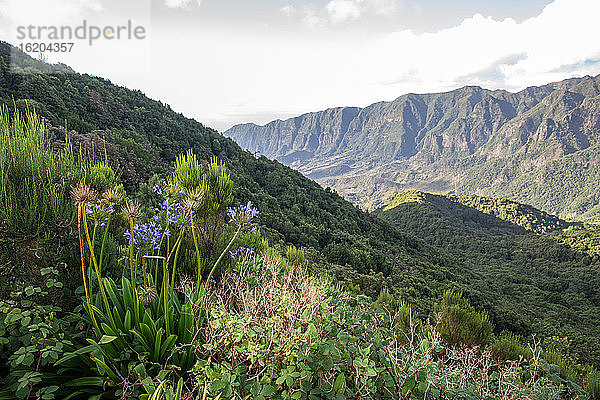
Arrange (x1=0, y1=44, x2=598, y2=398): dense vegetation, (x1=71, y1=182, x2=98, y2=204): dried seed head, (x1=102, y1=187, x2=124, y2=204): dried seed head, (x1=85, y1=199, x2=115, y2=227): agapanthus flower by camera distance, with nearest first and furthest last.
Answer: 1. (x1=0, y1=44, x2=598, y2=398): dense vegetation
2. (x1=71, y1=182, x2=98, y2=204): dried seed head
3. (x1=85, y1=199, x2=115, y2=227): agapanthus flower
4. (x1=102, y1=187, x2=124, y2=204): dried seed head

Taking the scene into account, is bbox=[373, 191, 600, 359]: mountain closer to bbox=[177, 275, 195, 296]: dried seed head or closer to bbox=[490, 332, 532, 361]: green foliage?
bbox=[490, 332, 532, 361]: green foliage

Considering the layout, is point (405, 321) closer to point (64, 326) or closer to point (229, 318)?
point (229, 318)

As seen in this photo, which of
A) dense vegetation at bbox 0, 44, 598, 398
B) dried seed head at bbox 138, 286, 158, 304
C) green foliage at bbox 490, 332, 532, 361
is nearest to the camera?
dense vegetation at bbox 0, 44, 598, 398

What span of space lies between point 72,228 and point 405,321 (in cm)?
355

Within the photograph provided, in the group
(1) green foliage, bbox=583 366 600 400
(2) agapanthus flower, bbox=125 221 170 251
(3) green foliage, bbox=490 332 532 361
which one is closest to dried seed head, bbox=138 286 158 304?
(2) agapanthus flower, bbox=125 221 170 251

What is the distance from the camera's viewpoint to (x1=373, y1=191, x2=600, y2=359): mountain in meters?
19.0

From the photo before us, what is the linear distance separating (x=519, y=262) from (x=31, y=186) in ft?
226

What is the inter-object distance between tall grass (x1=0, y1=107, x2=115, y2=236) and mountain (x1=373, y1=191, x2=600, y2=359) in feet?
47.1

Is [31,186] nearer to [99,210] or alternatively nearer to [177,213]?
[99,210]

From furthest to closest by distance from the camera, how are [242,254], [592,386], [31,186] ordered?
[242,254] → [592,386] → [31,186]

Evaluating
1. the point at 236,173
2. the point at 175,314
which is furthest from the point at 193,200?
the point at 236,173

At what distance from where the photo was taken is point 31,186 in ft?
8.07

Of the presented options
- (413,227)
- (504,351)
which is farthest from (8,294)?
(413,227)

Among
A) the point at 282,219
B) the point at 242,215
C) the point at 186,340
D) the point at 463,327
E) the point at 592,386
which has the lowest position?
the point at 282,219
